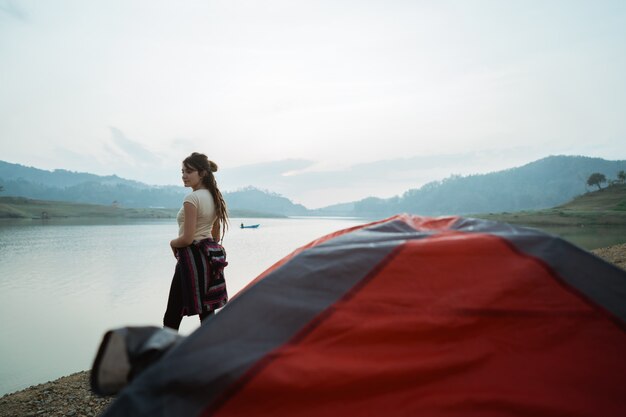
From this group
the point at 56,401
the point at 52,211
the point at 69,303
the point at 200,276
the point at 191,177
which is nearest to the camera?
the point at 56,401

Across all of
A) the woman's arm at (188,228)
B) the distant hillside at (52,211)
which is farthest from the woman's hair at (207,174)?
the distant hillside at (52,211)

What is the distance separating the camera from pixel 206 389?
90 cm

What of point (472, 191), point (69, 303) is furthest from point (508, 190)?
point (69, 303)

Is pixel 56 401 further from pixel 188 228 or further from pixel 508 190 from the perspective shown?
pixel 508 190

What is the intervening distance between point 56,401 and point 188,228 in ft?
6.07

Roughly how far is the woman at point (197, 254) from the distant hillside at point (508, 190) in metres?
→ 137

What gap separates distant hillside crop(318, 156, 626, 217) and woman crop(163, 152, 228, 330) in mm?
136523

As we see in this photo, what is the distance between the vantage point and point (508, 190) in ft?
504

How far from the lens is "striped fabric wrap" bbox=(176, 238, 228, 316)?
3082 millimetres

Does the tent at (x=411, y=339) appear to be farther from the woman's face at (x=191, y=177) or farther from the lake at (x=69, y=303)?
the woman's face at (x=191, y=177)

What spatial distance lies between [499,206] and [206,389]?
15440 centimetres

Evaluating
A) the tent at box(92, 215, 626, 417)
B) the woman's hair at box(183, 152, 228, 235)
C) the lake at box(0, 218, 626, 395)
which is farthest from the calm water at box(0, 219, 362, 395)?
the tent at box(92, 215, 626, 417)

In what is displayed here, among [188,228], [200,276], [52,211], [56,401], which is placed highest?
[52,211]

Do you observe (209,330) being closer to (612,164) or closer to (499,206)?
(499,206)
